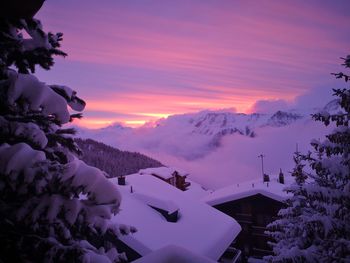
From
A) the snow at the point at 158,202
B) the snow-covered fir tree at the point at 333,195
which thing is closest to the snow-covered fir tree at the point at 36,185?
the snow-covered fir tree at the point at 333,195

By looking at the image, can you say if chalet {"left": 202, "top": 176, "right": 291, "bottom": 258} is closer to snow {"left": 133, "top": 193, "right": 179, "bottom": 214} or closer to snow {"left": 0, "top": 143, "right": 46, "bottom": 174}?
snow {"left": 133, "top": 193, "right": 179, "bottom": 214}

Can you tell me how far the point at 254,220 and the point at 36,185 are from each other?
2673 centimetres

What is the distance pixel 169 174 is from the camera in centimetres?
4031

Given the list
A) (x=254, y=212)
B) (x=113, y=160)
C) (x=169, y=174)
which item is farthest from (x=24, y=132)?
(x=113, y=160)

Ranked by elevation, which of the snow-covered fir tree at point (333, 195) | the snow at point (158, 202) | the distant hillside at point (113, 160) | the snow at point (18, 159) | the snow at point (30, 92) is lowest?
the distant hillside at point (113, 160)

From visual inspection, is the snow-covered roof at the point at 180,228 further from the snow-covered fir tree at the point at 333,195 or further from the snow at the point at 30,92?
the snow at the point at 30,92

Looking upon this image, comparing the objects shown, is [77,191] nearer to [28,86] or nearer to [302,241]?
[28,86]

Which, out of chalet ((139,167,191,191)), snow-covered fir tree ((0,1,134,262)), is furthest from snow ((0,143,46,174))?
chalet ((139,167,191,191))

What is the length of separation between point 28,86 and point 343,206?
28.4ft

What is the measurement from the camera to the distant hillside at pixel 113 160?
282 ft

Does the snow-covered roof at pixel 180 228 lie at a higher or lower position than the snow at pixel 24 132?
lower

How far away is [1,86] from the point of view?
336cm

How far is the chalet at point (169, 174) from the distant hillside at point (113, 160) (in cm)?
3217

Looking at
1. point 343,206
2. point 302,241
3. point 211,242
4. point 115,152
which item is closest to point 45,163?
point 343,206
